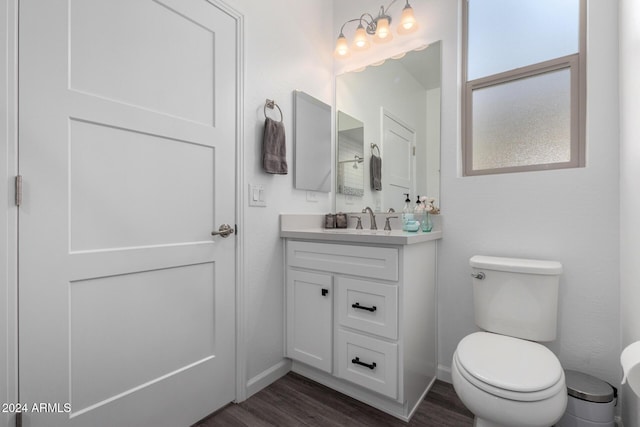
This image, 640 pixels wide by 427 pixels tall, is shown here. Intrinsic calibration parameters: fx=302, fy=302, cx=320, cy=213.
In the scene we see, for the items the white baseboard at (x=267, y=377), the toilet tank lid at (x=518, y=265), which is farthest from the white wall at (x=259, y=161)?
the toilet tank lid at (x=518, y=265)

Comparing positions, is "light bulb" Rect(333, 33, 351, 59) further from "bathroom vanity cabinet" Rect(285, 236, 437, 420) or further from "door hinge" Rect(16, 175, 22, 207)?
"door hinge" Rect(16, 175, 22, 207)

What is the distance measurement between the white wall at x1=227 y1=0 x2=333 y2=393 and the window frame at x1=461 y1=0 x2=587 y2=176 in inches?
39.9

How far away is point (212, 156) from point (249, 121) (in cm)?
32

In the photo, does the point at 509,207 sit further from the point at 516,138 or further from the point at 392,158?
the point at 392,158

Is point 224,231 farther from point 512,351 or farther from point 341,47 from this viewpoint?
point 341,47

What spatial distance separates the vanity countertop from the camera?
146cm

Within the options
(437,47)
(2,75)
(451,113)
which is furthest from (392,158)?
(2,75)

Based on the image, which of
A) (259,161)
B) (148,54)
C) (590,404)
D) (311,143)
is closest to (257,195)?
(259,161)

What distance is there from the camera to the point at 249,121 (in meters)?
1.70

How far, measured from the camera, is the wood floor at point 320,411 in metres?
1.47

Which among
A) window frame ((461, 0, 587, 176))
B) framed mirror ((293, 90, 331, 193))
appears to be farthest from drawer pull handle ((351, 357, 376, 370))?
window frame ((461, 0, 587, 176))

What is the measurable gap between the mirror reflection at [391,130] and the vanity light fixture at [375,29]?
15cm

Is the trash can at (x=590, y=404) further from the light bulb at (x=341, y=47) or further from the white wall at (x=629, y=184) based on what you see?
the light bulb at (x=341, y=47)

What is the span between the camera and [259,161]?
5.76ft
